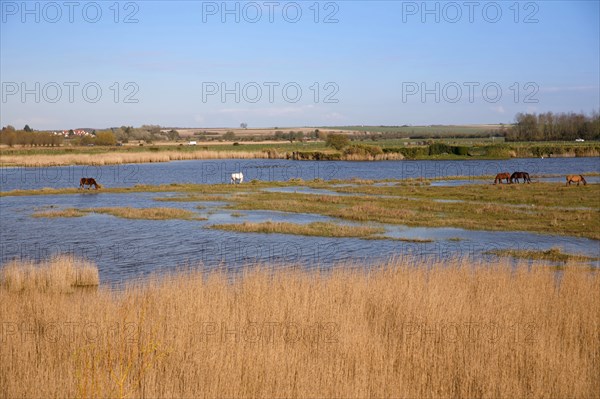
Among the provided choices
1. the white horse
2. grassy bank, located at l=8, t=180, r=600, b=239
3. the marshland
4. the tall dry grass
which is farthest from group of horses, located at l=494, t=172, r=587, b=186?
the tall dry grass

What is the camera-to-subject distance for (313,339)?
9430 millimetres

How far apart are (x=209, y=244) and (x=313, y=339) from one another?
13.7 m

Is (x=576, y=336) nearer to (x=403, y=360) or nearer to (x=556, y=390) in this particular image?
(x=556, y=390)

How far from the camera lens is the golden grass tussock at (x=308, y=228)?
24719 millimetres

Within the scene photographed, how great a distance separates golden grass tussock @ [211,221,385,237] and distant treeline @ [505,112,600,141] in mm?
105921

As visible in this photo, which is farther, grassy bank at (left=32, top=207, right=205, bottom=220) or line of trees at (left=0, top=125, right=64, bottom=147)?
line of trees at (left=0, top=125, right=64, bottom=147)

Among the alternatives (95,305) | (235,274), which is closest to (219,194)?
(235,274)

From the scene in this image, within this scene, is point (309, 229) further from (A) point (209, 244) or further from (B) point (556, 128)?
(B) point (556, 128)

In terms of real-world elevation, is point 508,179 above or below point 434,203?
above

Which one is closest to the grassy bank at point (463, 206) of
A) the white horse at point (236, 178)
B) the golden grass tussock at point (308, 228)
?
the golden grass tussock at point (308, 228)

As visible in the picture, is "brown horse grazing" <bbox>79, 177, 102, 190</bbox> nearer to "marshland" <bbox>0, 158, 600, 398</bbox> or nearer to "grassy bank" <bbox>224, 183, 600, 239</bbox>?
"grassy bank" <bbox>224, 183, 600, 239</bbox>

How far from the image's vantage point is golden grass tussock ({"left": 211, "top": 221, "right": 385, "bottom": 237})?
24.7 m

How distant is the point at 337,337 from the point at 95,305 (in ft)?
14.6

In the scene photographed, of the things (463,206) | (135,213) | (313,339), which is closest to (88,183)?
(135,213)
